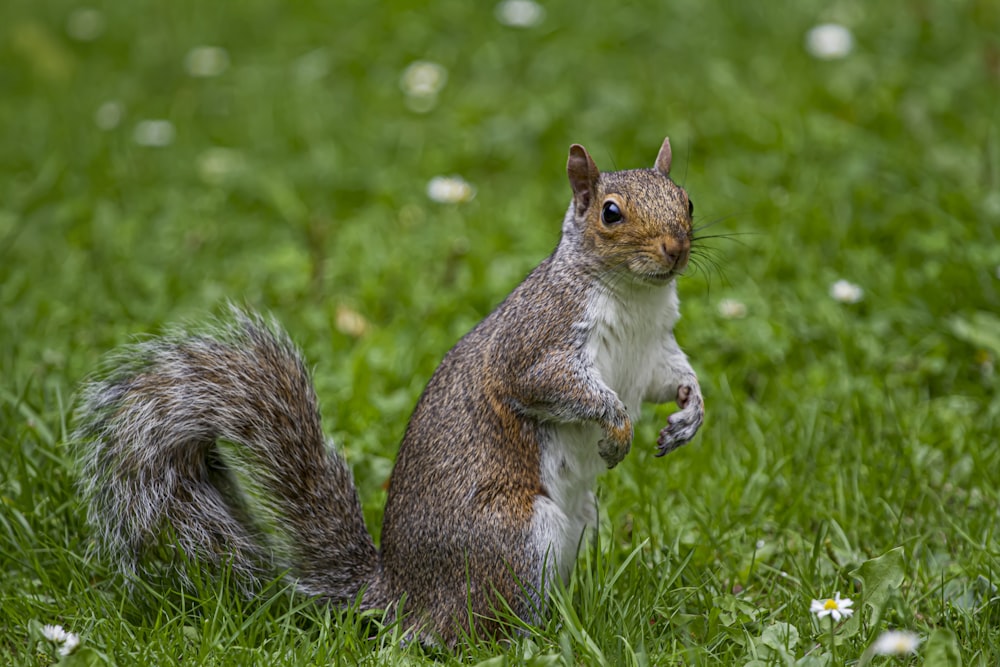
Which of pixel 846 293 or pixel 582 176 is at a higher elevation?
pixel 582 176

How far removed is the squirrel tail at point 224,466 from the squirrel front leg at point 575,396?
48cm

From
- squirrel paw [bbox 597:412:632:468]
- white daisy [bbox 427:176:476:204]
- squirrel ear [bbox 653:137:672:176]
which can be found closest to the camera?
squirrel paw [bbox 597:412:632:468]

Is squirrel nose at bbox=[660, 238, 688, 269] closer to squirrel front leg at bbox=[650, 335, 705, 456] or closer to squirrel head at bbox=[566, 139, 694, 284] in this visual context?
squirrel head at bbox=[566, 139, 694, 284]

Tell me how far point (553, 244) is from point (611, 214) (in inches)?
66.0

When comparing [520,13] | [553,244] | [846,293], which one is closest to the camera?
[846,293]

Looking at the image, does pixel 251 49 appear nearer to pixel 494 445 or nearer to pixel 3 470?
pixel 3 470

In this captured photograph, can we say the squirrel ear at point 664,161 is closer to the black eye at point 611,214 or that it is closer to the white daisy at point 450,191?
the black eye at point 611,214

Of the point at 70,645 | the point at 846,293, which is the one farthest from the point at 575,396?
the point at 846,293

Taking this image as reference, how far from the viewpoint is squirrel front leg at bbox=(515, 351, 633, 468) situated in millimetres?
2209

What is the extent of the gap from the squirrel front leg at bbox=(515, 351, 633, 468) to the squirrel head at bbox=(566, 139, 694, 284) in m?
0.21

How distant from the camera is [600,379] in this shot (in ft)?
7.37

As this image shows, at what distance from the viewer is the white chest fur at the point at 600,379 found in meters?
2.25

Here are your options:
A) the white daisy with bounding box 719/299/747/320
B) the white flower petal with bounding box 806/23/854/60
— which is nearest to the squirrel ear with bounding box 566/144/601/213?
the white daisy with bounding box 719/299/747/320

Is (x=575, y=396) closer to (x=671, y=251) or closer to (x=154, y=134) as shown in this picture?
(x=671, y=251)
